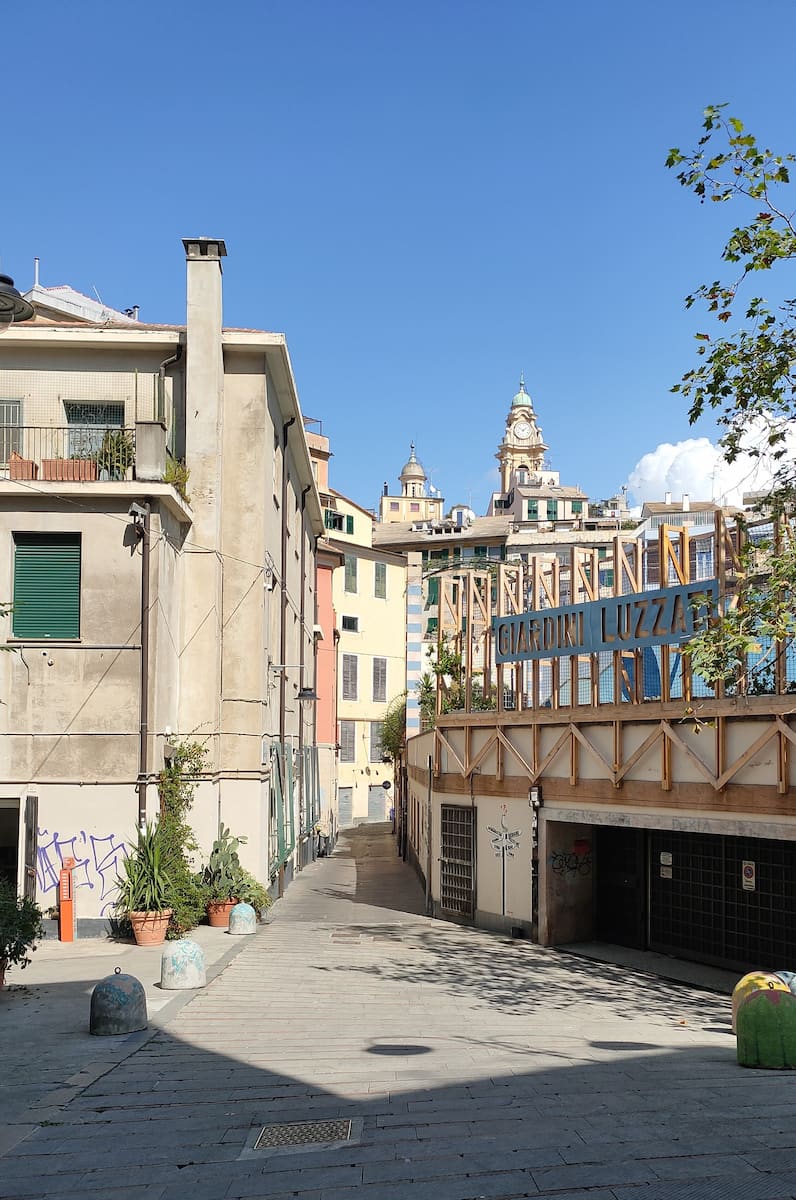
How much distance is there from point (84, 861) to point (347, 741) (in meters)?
38.2

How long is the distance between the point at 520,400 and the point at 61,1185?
159 m

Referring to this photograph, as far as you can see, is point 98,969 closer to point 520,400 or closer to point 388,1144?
point 388,1144

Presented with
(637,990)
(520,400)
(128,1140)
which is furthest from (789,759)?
(520,400)

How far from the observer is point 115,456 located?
A: 1952 cm

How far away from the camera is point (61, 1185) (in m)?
6.90

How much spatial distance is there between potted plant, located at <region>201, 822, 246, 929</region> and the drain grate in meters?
11.5

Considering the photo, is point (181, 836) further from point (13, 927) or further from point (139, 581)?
point (13, 927)

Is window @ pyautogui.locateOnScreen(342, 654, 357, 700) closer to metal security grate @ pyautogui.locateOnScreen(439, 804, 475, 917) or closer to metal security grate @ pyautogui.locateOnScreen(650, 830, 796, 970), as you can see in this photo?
metal security grate @ pyautogui.locateOnScreen(439, 804, 475, 917)

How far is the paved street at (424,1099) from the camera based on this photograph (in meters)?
6.58

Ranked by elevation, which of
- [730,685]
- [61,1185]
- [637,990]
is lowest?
[637,990]

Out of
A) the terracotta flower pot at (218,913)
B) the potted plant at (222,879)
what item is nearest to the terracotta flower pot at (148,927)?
the potted plant at (222,879)

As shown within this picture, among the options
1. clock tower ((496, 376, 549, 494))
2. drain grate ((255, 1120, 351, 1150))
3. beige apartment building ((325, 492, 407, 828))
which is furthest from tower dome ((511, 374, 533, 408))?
drain grate ((255, 1120, 351, 1150))

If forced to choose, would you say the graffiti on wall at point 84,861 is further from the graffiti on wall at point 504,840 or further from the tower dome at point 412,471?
the tower dome at point 412,471

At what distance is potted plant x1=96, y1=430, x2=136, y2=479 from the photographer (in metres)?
19.4
